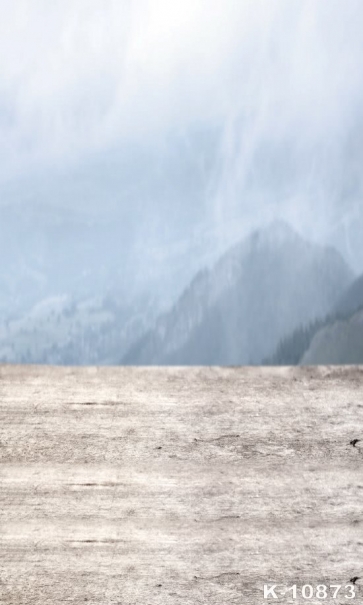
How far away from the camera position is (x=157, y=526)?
45 cm

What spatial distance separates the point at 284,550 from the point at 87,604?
0.14 metres

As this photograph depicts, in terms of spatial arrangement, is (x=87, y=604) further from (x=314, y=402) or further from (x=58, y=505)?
(x=314, y=402)

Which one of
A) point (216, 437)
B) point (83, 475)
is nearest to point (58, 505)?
point (83, 475)

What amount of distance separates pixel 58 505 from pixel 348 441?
0.75 ft

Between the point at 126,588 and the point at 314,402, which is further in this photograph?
the point at 314,402

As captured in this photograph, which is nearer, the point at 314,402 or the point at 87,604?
the point at 87,604

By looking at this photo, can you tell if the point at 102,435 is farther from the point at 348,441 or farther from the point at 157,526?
the point at 348,441

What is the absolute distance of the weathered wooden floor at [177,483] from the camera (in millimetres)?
428

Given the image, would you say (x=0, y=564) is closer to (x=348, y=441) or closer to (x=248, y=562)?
(x=248, y=562)

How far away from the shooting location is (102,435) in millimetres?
507

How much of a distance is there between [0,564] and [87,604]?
0.07 metres

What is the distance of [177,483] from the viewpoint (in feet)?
1.56

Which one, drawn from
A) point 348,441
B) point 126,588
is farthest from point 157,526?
point 348,441

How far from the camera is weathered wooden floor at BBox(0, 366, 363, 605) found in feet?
1.40
